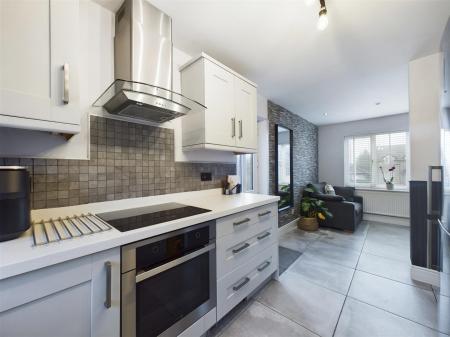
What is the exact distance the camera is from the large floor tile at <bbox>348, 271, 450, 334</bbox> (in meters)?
1.50

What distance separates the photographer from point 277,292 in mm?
1792

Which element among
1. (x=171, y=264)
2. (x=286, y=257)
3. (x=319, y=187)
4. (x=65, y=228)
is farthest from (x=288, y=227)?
(x=65, y=228)

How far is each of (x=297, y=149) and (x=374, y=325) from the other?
10.3 ft

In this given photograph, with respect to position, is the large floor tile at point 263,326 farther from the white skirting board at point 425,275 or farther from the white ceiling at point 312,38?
the white ceiling at point 312,38

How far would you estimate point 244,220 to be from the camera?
1.50 m

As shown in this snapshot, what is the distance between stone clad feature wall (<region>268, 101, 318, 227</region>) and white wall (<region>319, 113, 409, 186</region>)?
194 mm

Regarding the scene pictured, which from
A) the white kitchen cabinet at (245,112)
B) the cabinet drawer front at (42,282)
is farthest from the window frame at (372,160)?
the cabinet drawer front at (42,282)

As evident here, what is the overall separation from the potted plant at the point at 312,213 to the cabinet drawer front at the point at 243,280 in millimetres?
2037

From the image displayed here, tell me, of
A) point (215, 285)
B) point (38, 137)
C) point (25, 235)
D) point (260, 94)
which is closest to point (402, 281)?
point (215, 285)

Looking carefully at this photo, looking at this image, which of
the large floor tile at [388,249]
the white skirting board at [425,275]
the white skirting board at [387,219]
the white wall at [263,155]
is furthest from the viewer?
the white skirting board at [387,219]

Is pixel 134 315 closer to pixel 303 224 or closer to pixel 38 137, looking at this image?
pixel 38 137

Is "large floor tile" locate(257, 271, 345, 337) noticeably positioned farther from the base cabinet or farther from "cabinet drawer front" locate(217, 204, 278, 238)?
"cabinet drawer front" locate(217, 204, 278, 238)

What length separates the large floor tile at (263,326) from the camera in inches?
52.6

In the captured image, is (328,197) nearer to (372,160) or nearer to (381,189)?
(381,189)
